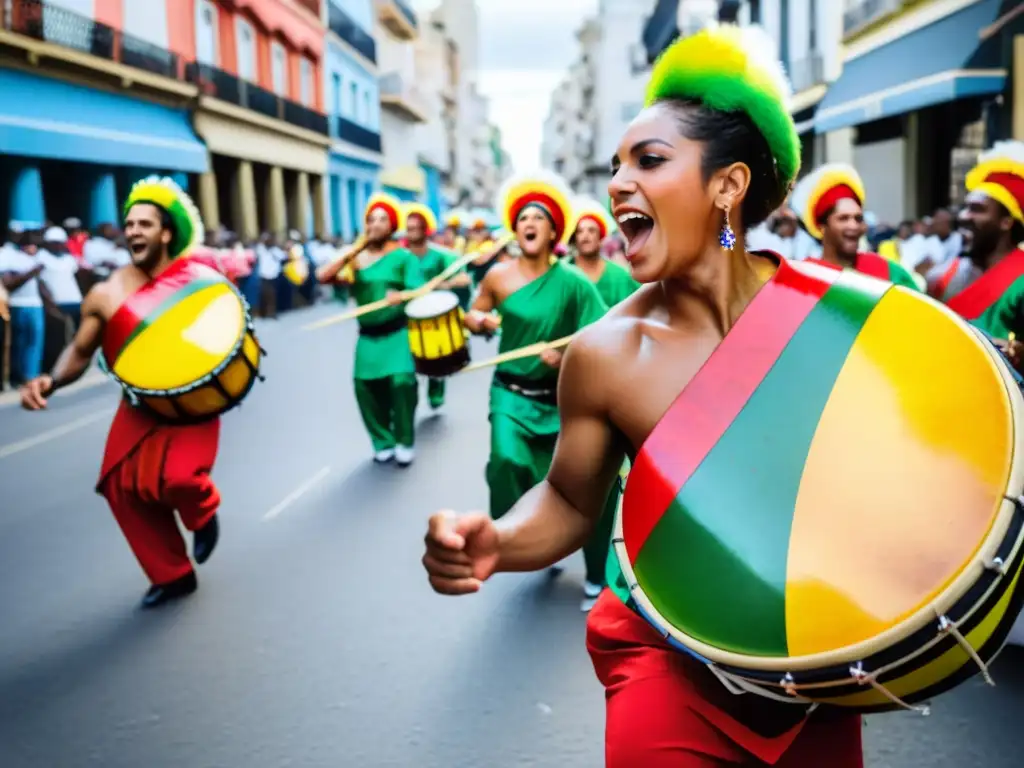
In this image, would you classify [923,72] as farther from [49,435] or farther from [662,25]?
[662,25]

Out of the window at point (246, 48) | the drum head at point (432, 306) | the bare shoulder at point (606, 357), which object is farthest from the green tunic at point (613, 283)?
the window at point (246, 48)

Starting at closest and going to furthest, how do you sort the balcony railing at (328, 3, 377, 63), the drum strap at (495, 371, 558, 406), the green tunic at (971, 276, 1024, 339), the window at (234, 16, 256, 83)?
the green tunic at (971, 276, 1024, 339) → the drum strap at (495, 371, 558, 406) → the window at (234, 16, 256, 83) → the balcony railing at (328, 3, 377, 63)

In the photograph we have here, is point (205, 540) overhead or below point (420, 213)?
below

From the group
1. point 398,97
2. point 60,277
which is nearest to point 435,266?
point 60,277

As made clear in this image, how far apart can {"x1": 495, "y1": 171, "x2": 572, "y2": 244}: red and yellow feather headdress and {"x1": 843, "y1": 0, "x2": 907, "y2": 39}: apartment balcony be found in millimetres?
16440

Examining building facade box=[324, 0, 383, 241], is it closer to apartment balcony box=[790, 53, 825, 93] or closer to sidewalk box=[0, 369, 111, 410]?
apartment balcony box=[790, 53, 825, 93]

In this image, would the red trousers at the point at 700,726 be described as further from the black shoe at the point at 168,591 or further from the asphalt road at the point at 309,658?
the black shoe at the point at 168,591

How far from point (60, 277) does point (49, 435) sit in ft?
12.7

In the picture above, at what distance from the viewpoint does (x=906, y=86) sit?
59.6 feet

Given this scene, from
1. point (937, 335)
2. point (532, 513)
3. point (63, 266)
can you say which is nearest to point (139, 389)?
point (532, 513)

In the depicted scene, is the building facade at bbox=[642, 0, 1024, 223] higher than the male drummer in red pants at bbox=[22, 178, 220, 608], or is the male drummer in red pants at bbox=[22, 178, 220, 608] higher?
the building facade at bbox=[642, 0, 1024, 223]

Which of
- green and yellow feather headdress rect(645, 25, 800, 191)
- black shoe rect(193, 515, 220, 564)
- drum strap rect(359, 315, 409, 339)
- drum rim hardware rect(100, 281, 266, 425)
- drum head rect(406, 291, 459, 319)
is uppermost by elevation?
green and yellow feather headdress rect(645, 25, 800, 191)

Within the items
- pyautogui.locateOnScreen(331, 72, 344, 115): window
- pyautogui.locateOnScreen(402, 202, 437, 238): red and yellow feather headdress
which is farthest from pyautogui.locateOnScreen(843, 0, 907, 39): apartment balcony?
pyautogui.locateOnScreen(331, 72, 344, 115): window

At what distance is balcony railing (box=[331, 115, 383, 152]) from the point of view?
→ 4512cm
